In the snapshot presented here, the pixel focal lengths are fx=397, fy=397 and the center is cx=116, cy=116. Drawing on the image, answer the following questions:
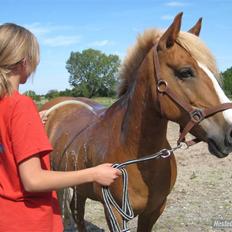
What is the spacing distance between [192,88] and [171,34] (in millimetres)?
419


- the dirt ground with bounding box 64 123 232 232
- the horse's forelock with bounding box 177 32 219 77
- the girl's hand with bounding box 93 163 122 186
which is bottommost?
the dirt ground with bounding box 64 123 232 232

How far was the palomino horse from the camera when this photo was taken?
2598mm

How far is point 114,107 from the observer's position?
3525 millimetres

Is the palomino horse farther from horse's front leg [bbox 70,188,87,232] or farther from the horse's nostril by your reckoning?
horse's front leg [bbox 70,188,87,232]

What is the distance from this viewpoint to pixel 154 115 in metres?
2.95

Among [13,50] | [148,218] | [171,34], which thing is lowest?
[148,218]

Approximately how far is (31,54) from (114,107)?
5.91ft

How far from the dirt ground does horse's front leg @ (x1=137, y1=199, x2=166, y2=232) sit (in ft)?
4.47

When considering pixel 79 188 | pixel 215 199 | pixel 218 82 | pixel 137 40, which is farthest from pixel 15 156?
pixel 215 199

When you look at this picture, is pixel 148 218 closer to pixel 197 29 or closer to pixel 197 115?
pixel 197 115

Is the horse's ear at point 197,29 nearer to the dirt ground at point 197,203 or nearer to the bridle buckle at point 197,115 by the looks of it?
the bridle buckle at point 197,115

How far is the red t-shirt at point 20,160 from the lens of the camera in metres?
1.69

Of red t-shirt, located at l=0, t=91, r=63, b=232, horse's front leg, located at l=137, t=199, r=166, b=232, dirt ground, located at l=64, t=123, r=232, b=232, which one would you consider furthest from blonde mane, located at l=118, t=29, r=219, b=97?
dirt ground, located at l=64, t=123, r=232, b=232

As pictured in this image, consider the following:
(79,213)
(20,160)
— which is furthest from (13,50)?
(79,213)
